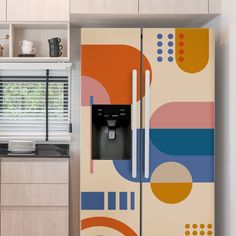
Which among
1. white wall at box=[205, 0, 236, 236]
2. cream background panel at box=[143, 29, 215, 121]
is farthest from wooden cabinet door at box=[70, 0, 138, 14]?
white wall at box=[205, 0, 236, 236]

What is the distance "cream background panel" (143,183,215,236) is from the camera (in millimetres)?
3035

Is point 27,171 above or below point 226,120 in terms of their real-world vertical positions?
below

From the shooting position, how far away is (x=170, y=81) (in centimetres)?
304

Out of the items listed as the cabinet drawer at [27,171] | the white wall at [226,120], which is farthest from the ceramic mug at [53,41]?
Answer: the white wall at [226,120]

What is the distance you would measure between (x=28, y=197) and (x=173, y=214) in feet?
3.88

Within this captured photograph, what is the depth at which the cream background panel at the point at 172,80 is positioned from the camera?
303 cm

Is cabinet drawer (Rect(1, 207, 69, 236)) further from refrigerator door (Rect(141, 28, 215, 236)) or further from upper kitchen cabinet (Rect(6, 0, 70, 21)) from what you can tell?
upper kitchen cabinet (Rect(6, 0, 70, 21))

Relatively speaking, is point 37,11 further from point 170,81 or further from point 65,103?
point 170,81

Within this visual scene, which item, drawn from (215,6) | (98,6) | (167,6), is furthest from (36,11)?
(215,6)

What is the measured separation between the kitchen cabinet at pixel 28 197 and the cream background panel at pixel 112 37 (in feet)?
3.49

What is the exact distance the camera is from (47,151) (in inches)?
147

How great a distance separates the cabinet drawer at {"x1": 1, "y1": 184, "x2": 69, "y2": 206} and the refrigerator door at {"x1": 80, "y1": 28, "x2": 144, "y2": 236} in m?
0.48

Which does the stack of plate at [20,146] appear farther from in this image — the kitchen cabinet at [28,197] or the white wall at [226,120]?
the white wall at [226,120]

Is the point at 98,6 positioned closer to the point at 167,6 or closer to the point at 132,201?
the point at 167,6
